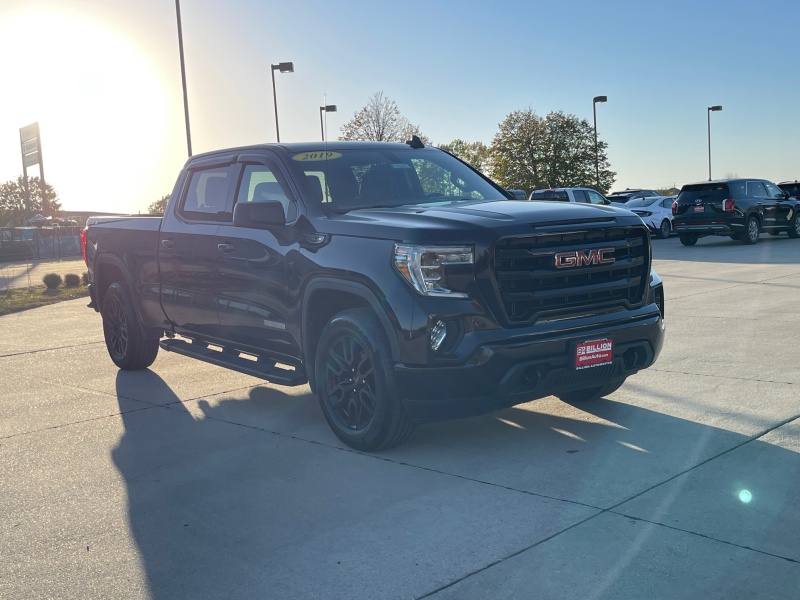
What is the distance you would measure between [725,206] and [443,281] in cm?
2081

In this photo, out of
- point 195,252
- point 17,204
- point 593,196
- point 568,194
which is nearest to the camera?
point 195,252

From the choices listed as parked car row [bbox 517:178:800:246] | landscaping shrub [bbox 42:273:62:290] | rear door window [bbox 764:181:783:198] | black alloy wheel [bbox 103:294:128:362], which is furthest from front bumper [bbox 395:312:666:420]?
rear door window [bbox 764:181:783:198]

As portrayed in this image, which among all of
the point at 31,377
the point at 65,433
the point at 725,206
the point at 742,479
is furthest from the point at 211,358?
the point at 725,206

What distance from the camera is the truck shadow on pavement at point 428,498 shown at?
3.71 m

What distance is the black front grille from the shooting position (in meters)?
5.11

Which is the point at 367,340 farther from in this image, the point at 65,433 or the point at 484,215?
the point at 65,433

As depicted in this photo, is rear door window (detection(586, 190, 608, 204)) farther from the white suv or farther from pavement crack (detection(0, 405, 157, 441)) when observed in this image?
pavement crack (detection(0, 405, 157, 441))

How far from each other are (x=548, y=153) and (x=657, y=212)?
32047 millimetres

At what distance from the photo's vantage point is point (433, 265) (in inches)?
199

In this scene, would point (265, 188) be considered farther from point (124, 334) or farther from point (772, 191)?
point (772, 191)

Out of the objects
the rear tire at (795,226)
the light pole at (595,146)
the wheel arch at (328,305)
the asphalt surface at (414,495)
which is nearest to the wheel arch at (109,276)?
the asphalt surface at (414,495)

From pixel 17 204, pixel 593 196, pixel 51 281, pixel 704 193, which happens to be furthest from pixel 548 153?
pixel 17 204

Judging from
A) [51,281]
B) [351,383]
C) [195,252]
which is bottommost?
[351,383]

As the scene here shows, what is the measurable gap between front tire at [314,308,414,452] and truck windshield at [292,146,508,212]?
95 cm
